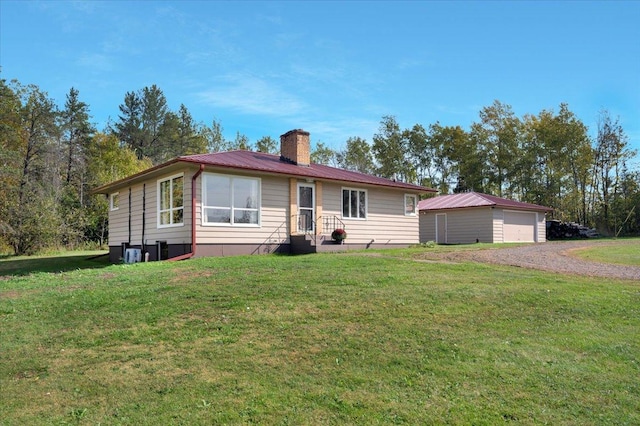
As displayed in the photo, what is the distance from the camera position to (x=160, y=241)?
16297 millimetres

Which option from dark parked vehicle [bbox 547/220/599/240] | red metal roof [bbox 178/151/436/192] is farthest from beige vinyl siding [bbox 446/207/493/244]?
dark parked vehicle [bbox 547/220/599/240]

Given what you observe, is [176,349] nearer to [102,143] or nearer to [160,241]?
[160,241]

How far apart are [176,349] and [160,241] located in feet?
36.0

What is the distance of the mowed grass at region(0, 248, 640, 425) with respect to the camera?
14.8ft

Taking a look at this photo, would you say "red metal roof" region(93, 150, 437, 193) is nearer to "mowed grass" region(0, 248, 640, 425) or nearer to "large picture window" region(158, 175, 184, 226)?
"large picture window" region(158, 175, 184, 226)

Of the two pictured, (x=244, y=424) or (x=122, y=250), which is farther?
(x=122, y=250)

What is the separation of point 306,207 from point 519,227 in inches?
634

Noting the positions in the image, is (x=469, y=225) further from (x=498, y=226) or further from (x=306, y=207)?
(x=306, y=207)

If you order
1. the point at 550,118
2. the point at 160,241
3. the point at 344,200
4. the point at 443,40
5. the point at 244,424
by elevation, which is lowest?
the point at 244,424

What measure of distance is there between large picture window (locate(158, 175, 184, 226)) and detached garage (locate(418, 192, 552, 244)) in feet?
55.5

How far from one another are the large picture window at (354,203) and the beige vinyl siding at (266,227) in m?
2.70

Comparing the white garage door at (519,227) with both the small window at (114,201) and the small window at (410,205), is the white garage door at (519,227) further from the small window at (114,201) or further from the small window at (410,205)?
the small window at (114,201)

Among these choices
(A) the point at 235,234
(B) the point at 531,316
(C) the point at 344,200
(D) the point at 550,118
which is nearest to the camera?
(B) the point at 531,316

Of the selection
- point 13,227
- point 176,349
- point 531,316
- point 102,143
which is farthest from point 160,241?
point 102,143
